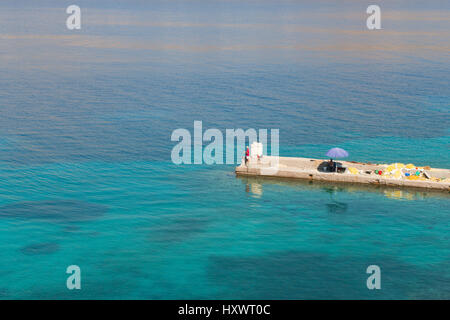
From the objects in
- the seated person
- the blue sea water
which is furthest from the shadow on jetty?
the seated person

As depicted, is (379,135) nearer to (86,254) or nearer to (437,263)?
(437,263)

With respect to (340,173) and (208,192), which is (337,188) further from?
(208,192)

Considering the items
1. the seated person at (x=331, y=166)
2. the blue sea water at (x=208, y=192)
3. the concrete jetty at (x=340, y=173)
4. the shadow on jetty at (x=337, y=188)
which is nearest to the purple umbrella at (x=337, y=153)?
the seated person at (x=331, y=166)

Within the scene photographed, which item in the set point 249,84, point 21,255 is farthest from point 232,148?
point 249,84

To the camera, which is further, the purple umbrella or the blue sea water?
the purple umbrella

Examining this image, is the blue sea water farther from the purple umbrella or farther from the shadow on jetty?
the purple umbrella
